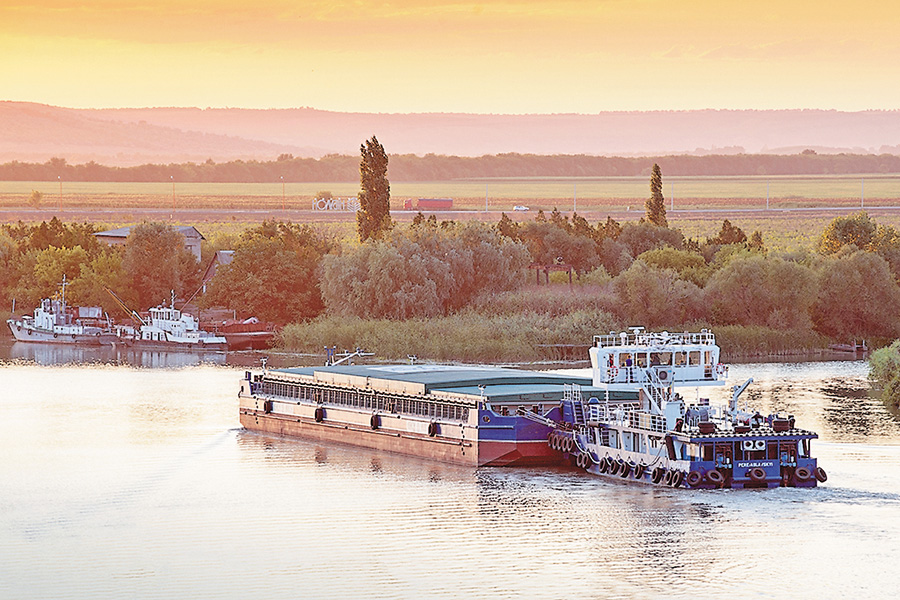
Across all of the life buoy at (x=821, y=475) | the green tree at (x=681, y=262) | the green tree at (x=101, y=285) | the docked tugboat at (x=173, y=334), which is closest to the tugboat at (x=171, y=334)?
the docked tugboat at (x=173, y=334)

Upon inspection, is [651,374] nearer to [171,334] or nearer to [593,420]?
[593,420]

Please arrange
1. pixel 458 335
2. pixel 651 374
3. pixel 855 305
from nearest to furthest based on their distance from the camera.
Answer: pixel 651 374
pixel 458 335
pixel 855 305

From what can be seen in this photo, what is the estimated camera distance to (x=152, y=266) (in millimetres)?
124312

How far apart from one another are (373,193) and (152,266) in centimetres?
1939

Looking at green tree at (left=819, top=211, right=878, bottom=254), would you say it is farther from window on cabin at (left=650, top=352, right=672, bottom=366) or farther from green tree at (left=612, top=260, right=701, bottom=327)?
window on cabin at (left=650, top=352, right=672, bottom=366)

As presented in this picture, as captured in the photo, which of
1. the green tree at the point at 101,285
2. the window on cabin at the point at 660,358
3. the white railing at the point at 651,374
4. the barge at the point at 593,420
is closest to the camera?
the barge at the point at 593,420

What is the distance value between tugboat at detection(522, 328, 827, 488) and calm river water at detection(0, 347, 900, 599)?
76 centimetres

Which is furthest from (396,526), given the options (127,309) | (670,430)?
(127,309)

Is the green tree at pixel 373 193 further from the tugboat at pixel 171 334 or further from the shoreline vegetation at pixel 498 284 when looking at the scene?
the tugboat at pixel 171 334

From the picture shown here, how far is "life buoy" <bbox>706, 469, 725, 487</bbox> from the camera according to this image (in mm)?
48375

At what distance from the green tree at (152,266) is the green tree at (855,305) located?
1884 inches

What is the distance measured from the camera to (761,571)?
133 ft

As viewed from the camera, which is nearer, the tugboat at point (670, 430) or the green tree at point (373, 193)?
the tugboat at point (670, 430)

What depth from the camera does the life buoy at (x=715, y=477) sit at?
1905 inches
